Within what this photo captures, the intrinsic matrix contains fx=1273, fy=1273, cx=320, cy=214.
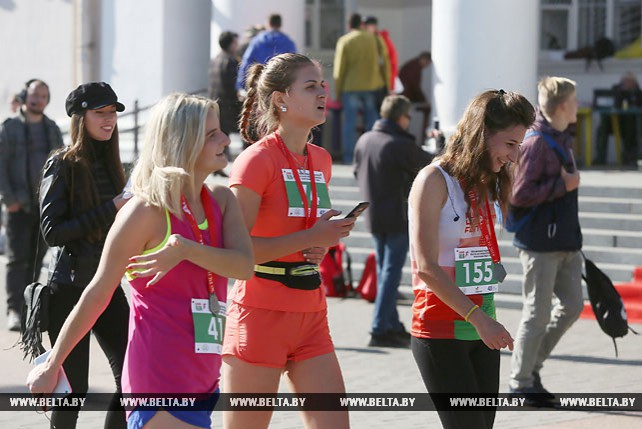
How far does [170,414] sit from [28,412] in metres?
3.69

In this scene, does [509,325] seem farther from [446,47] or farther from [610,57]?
[610,57]

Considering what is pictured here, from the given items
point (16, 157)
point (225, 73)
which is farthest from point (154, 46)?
Result: point (16, 157)

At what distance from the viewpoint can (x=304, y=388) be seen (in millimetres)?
4812

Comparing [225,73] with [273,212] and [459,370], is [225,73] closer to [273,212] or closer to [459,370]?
[273,212]

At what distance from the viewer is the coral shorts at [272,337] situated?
4785 millimetres

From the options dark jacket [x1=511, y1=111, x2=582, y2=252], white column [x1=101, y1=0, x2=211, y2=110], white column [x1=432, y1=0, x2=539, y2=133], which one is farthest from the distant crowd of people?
white column [x1=101, y1=0, x2=211, y2=110]

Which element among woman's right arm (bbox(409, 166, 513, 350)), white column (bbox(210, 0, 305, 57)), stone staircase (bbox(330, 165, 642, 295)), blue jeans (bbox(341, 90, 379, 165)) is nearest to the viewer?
woman's right arm (bbox(409, 166, 513, 350))

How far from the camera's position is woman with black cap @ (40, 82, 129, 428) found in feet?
18.6

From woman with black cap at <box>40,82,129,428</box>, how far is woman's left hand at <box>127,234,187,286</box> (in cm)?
172

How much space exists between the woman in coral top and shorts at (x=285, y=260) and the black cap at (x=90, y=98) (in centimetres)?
107

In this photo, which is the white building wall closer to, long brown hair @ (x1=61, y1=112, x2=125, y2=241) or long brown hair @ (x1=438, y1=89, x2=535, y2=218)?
long brown hair @ (x1=61, y1=112, x2=125, y2=241)

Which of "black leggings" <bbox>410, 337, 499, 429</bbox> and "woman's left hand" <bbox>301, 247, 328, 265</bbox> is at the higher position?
"woman's left hand" <bbox>301, 247, 328, 265</bbox>

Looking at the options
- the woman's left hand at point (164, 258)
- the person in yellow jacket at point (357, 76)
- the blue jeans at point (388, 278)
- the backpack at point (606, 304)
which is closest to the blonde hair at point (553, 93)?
the backpack at point (606, 304)

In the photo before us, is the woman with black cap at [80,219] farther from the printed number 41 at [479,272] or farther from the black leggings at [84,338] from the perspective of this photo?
the printed number 41 at [479,272]
